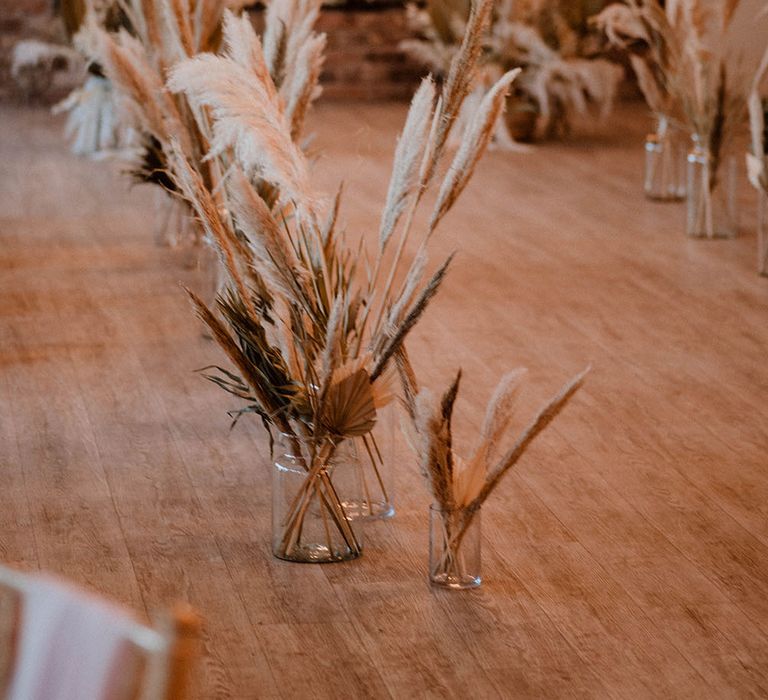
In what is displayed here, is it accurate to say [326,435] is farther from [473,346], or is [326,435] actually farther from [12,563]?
[473,346]

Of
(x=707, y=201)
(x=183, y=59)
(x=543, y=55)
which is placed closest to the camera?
(x=183, y=59)

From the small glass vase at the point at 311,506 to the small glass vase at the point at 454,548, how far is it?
20 centimetres

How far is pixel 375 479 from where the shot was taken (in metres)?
2.99

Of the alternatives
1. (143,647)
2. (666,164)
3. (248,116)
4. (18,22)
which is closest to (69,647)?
(143,647)

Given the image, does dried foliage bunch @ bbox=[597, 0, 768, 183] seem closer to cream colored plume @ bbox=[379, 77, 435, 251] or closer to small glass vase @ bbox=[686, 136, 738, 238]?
small glass vase @ bbox=[686, 136, 738, 238]

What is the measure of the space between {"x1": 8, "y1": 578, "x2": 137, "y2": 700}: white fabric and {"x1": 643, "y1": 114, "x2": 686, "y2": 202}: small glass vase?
18.0 ft

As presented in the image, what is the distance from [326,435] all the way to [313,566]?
293 millimetres

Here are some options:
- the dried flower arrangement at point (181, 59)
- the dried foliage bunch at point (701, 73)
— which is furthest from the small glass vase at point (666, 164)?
the dried flower arrangement at point (181, 59)

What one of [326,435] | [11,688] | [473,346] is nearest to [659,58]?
[473,346]

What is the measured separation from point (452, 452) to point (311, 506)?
0.34 meters

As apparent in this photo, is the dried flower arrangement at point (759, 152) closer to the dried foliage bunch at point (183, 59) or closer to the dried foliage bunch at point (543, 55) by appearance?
the dried foliage bunch at point (183, 59)

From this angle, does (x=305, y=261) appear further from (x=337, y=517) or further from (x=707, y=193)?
(x=707, y=193)

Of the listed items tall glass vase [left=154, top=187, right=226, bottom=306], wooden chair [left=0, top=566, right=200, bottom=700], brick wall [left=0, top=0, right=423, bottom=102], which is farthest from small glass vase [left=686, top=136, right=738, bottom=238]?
wooden chair [left=0, top=566, right=200, bottom=700]

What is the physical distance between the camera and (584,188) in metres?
6.85
